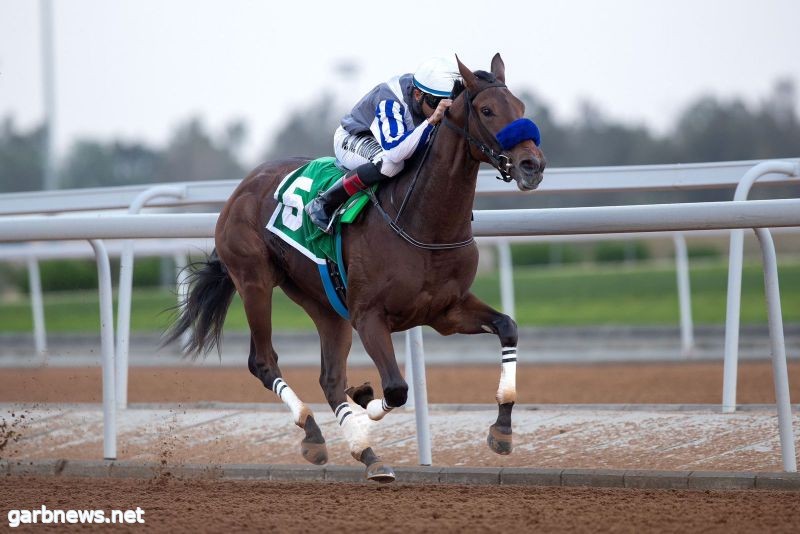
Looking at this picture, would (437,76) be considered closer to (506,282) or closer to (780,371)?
(780,371)

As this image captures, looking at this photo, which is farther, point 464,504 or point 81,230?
point 81,230

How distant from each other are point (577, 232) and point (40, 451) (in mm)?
3577

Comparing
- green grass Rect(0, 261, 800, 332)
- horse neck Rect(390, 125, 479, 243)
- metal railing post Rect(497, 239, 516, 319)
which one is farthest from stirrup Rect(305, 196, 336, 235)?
green grass Rect(0, 261, 800, 332)

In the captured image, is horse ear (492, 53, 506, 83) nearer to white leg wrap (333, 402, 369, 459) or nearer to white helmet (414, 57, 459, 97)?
white helmet (414, 57, 459, 97)

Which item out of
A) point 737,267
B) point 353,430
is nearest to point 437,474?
point 353,430

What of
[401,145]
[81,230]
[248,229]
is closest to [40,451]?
[81,230]

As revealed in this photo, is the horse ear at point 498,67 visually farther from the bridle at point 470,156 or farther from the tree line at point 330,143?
the tree line at point 330,143

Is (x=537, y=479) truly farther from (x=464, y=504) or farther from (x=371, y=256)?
(x=371, y=256)

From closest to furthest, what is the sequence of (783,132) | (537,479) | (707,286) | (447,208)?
(447,208), (537,479), (707,286), (783,132)

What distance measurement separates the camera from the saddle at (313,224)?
5609mm

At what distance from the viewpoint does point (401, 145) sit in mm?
5410

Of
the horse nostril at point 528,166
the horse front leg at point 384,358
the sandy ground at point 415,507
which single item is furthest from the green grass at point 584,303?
the horse nostril at point 528,166

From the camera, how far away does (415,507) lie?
4.82 meters

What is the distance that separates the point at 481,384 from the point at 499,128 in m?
6.58
